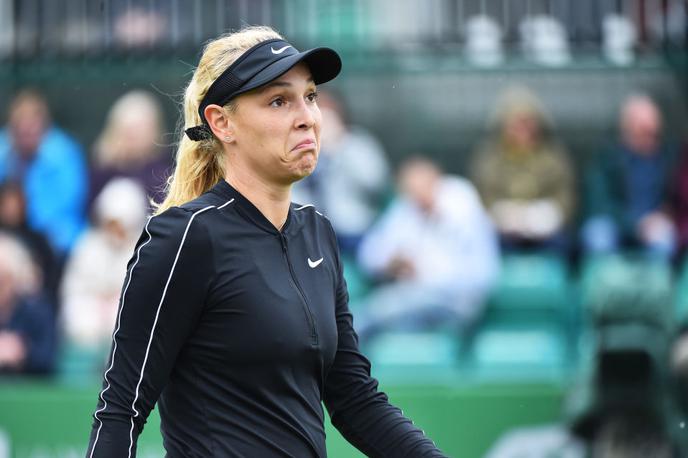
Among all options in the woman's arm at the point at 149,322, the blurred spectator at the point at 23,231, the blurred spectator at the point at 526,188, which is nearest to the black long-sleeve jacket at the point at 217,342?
the woman's arm at the point at 149,322

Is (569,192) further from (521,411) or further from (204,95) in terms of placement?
(204,95)

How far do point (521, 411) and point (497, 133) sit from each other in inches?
80.8

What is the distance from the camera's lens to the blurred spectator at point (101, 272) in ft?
28.4

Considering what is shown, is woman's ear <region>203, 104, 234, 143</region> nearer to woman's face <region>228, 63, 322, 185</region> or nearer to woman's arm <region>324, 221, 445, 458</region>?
woman's face <region>228, 63, 322, 185</region>

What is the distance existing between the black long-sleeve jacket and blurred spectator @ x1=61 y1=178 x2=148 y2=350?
19.7 feet

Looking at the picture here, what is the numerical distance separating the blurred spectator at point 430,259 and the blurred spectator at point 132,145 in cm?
169

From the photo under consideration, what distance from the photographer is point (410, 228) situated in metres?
8.54

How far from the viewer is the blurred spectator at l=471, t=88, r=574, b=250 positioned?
336 inches

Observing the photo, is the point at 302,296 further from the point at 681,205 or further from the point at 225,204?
the point at 681,205

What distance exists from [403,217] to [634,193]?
63.5 inches

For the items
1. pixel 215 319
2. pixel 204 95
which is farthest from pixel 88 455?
pixel 204 95

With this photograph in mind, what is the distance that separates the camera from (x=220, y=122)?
2.80 m

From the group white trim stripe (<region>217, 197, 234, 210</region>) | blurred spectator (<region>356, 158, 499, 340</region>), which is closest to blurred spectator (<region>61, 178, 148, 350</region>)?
blurred spectator (<region>356, 158, 499, 340</region>)

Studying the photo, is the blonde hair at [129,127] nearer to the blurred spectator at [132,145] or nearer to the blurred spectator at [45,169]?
the blurred spectator at [132,145]
